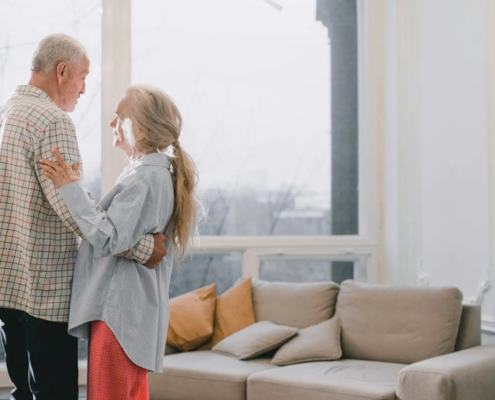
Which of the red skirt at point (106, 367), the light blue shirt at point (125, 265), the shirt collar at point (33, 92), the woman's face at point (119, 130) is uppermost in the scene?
the shirt collar at point (33, 92)

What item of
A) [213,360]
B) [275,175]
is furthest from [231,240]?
[213,360]

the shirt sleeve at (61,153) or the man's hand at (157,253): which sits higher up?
the shirt sleeve at (61,153)

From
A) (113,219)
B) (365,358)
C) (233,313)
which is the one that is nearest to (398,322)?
(365,358)

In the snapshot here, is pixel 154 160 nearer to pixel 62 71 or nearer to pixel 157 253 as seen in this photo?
pixel 157 253

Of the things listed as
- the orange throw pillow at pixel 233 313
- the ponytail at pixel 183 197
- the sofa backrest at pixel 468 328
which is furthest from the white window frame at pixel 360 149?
the ponytail at pixel 183 197

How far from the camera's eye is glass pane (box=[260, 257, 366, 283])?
493 centimetres

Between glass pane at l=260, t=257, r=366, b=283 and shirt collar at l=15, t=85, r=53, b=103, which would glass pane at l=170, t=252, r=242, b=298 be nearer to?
glass pane at l=260, t=257, r=366, b=283

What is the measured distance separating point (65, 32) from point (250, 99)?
1305 millimetres

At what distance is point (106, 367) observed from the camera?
2170mm

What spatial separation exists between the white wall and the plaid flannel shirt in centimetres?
243

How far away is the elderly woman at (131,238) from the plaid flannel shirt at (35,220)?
4cm

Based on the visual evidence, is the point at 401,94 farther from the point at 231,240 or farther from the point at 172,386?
the point at 172,386

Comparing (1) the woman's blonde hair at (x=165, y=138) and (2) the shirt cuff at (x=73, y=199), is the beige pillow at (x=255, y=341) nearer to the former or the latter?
(1) the woman's blonde hair at (x=165, y=138)

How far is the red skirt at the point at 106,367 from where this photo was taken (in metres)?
2.16
